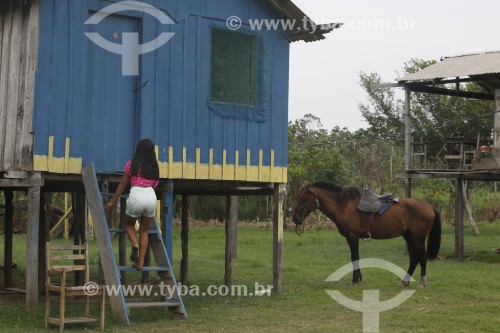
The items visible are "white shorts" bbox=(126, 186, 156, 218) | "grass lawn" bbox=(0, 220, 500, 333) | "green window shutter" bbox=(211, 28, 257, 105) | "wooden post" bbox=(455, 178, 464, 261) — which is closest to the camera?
"grass lawn" bbox=(0, 220, 500, 333)

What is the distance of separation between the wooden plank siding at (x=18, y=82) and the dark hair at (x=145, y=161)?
152cm

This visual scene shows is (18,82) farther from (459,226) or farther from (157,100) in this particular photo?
(459,226)

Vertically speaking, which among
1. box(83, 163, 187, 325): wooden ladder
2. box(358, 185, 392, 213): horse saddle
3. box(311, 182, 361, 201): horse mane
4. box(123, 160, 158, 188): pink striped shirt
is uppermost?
box(123, 160, 158, 188): pink striped shirt

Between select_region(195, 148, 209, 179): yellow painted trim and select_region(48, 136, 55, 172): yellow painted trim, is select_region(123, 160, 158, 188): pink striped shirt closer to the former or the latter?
select_region(48, 136, 55, 172): yellow painted trim

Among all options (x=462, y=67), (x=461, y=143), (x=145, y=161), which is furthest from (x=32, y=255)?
(x=462, y=67)

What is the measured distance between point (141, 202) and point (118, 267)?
957 millimetres

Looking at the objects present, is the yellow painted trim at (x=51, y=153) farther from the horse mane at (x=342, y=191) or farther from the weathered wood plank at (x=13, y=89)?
the horse mane at (x=342, y=191)

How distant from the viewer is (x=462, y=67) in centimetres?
2300

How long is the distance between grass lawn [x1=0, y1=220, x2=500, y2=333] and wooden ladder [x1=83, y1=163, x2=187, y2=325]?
25 centimetres

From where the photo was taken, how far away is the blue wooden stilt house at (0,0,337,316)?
13023mm

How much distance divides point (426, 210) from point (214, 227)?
1812 cm

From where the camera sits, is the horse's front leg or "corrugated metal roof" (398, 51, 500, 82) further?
"corrugated metal roof" (398, 51, 500, 82)

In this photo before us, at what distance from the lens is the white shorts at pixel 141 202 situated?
40.8ft

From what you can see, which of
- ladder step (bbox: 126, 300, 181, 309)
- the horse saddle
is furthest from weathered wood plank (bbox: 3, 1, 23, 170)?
the horse saddle
